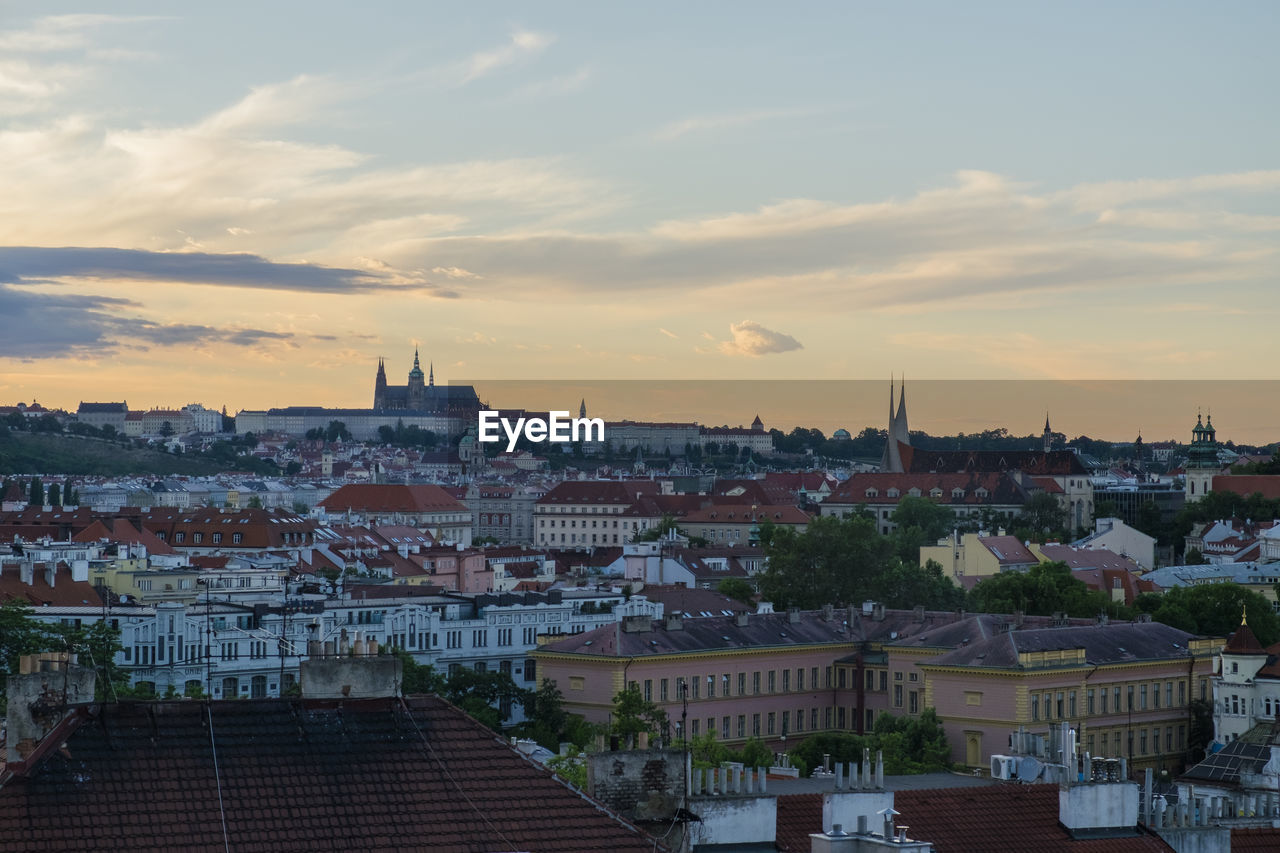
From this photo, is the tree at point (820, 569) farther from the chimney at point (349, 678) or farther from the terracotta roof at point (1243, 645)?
the chimney at point (349, 678)

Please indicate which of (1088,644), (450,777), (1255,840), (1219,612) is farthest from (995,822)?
(1219,612)

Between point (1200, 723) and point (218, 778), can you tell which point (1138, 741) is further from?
point (218, 778)

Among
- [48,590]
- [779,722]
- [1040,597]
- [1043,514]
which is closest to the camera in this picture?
[779,722]

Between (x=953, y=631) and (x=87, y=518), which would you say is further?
(x=87, y=518)

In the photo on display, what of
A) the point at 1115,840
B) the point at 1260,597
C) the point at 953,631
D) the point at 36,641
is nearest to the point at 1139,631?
the point at 953,631

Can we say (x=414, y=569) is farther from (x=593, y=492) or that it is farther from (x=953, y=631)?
(x=593, y=492)

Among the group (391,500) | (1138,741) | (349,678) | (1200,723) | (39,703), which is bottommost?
(1138,741)

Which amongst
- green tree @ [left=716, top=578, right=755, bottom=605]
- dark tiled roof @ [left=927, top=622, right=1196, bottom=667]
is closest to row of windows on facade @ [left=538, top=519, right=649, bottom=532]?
green tree @ [left=716, top=578, right=755, bottom=605]
